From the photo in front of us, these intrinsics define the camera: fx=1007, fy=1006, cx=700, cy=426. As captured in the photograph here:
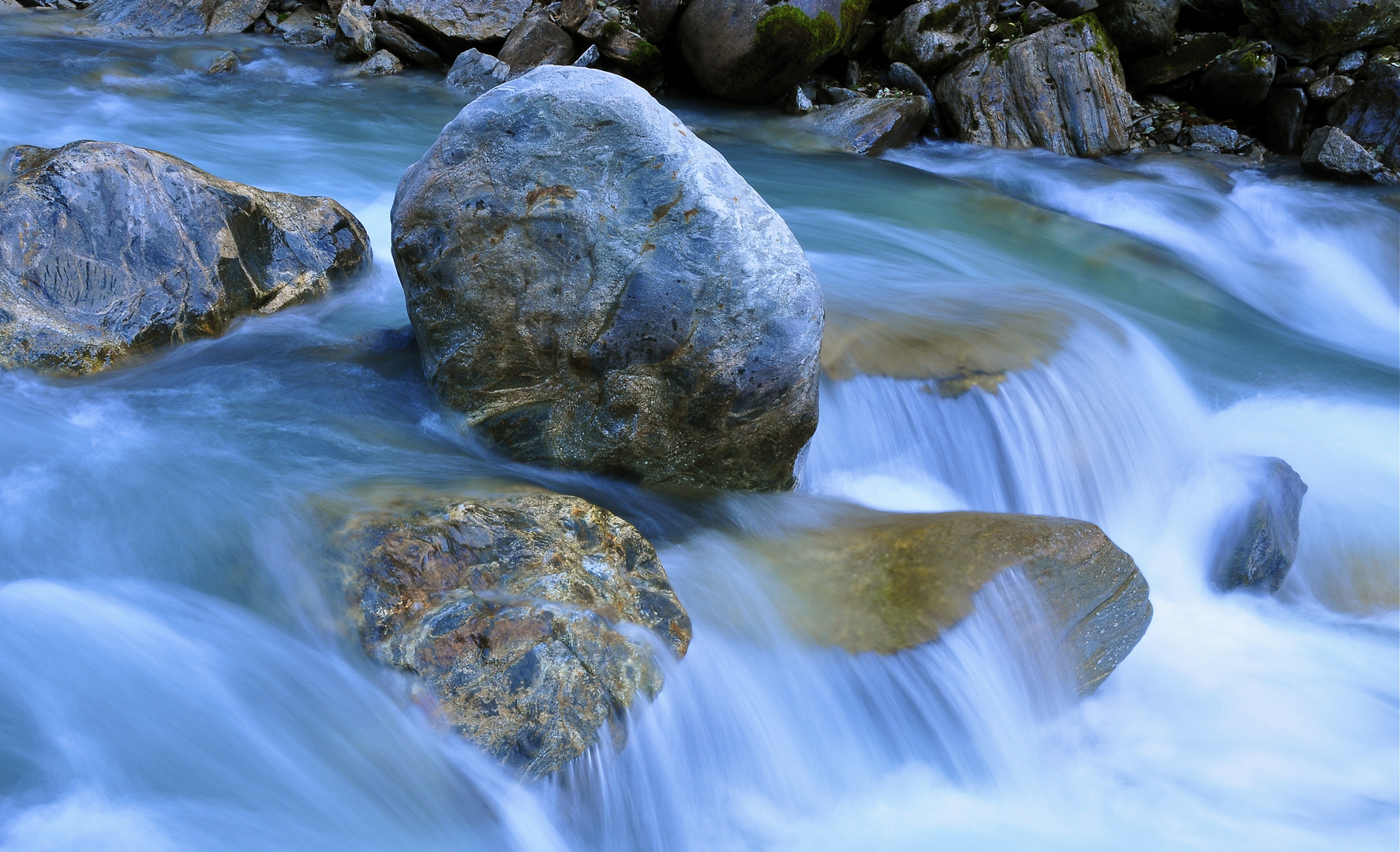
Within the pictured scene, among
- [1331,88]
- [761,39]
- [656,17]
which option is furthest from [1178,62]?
[656,17]

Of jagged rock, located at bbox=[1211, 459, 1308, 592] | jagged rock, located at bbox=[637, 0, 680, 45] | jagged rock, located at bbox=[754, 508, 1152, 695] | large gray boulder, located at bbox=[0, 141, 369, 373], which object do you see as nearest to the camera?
jagged rock, located at bbox=[754, 508, 1152, 695]

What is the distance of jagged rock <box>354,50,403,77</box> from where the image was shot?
10727 mm

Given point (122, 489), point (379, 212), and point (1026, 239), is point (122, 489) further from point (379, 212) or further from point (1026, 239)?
point (1026, 239)

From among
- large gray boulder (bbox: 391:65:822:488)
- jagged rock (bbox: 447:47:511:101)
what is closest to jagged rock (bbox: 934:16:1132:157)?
jagged rock (bbox: 447:47:511:101)

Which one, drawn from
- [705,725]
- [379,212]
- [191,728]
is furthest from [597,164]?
[379,212]

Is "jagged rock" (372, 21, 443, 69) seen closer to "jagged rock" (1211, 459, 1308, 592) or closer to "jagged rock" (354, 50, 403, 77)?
"jagged rock" (354, 50, 403, 77)

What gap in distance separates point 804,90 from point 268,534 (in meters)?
8.45

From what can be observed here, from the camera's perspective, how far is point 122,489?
146 inches

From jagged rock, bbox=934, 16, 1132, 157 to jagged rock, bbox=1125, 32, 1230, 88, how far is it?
30.0 inches

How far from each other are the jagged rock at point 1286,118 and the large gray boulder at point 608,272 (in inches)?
339

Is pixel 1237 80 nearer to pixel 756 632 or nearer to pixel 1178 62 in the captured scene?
pixel 1178 62

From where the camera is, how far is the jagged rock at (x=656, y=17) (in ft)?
32.7

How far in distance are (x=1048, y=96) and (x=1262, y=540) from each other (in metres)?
6.53

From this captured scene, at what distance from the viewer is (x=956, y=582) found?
381cm
